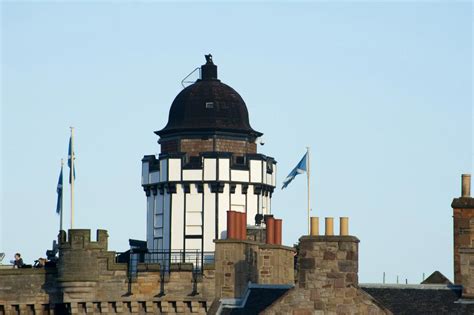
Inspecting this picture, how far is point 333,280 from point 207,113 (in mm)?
42789

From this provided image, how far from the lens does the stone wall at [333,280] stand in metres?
72.2

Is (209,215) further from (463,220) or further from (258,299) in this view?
(258,299)

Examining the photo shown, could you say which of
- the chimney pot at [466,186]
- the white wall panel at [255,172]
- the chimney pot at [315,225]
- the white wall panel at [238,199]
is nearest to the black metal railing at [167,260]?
the white wall panel at [238,199]

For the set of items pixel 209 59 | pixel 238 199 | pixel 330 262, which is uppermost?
pixel 209 59

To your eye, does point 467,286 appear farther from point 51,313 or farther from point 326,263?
point 51,313

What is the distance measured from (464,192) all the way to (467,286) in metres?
8.34

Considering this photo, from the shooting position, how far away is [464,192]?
8456 cm

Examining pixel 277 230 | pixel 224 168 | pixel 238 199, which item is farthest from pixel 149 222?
pixel 277 230

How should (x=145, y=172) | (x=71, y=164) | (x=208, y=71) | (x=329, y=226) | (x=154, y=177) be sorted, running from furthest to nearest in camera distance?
(x=208, y=71), (x=145, y=172), (x=154, y=177), (x=71, y=164), (x=329, y=226)

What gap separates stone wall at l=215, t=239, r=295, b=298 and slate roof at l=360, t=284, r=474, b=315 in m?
11.8

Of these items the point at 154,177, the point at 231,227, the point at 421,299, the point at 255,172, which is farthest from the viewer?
the point at 154,177

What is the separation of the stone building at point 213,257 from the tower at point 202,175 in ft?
0.17

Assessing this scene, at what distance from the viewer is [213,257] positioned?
107 metres

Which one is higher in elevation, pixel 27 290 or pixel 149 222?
pixel 149 222
